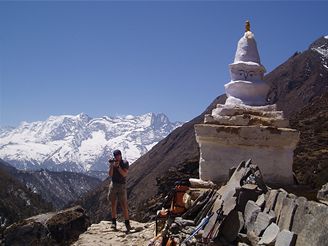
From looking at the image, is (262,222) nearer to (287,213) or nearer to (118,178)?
(287,213)

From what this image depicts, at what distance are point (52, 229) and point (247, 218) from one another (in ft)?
32.6

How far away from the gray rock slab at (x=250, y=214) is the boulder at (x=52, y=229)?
8.40 metres

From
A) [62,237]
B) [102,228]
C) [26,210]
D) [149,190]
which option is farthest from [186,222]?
[149,190]

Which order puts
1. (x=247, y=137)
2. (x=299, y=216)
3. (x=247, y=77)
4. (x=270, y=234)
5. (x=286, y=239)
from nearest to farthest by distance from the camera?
1. (x=286, y=239)
2. (x=299, y=216)
3. (x=270, y=234)
4. (x=247, y=137)
5. (x=247, y=77)

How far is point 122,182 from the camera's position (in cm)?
1000

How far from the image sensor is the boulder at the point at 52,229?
14.4 m

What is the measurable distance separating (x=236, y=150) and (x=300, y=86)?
357ft

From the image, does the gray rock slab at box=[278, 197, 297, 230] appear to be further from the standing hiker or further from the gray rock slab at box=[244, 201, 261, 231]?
the standing hiker

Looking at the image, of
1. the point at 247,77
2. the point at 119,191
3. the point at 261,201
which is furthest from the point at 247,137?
the point at 119,191

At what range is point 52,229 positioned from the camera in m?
14.8

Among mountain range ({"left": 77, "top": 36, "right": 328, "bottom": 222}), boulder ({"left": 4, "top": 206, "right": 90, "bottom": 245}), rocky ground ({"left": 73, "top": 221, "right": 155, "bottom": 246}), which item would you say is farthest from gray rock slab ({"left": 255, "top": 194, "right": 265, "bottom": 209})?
mountain range ({"left": 77, "top": 36, "right": 328, "bottom": 222})

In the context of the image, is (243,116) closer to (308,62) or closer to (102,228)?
(102,228)

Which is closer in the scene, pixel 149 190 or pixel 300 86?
pixel 149 190

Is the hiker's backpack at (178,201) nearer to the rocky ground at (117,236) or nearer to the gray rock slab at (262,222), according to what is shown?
the rocky ground at (117,236)
